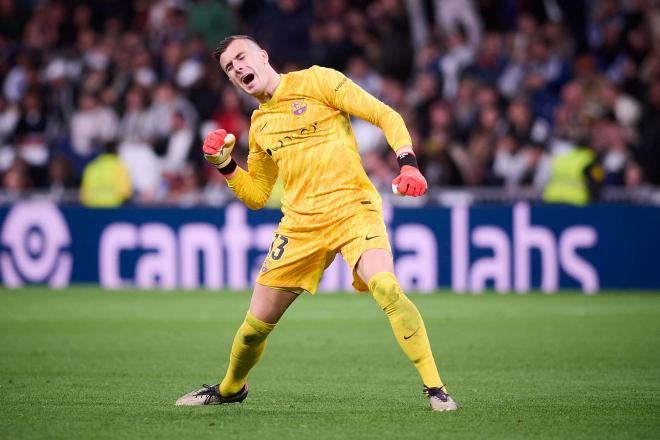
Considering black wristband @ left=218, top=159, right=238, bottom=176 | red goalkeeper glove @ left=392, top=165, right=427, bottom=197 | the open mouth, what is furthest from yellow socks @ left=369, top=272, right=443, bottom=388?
the open mouth

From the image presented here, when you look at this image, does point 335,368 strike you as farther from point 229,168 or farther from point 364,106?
point 364,106

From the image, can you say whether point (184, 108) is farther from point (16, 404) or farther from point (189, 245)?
point (16, 404)

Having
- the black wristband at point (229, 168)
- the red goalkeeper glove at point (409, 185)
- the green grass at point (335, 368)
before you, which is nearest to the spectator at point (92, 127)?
the green grass at point (335, 368)

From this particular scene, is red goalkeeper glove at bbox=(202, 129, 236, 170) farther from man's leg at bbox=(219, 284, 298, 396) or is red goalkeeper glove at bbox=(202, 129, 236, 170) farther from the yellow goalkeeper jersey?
man's leg at bbox=(219, 284, 298, 396)

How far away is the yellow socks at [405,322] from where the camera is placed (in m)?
6.66

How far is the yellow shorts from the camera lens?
6926 mm

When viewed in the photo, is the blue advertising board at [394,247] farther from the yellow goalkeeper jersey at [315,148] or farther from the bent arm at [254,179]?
the yellow goalkeeper jersey at [315,148]

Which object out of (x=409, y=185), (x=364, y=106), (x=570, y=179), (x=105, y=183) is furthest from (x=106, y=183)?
(x=409, y=185)

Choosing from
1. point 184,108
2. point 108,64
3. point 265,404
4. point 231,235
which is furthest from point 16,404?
point 108,64

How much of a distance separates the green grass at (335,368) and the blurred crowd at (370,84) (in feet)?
8.33

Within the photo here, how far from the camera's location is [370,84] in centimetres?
1850

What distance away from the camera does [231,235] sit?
16.1 metres

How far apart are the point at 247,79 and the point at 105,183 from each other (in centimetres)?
1089

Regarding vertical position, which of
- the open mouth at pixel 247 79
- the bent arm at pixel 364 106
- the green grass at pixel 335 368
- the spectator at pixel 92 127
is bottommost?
Result: the green grass at pixel 335 368
